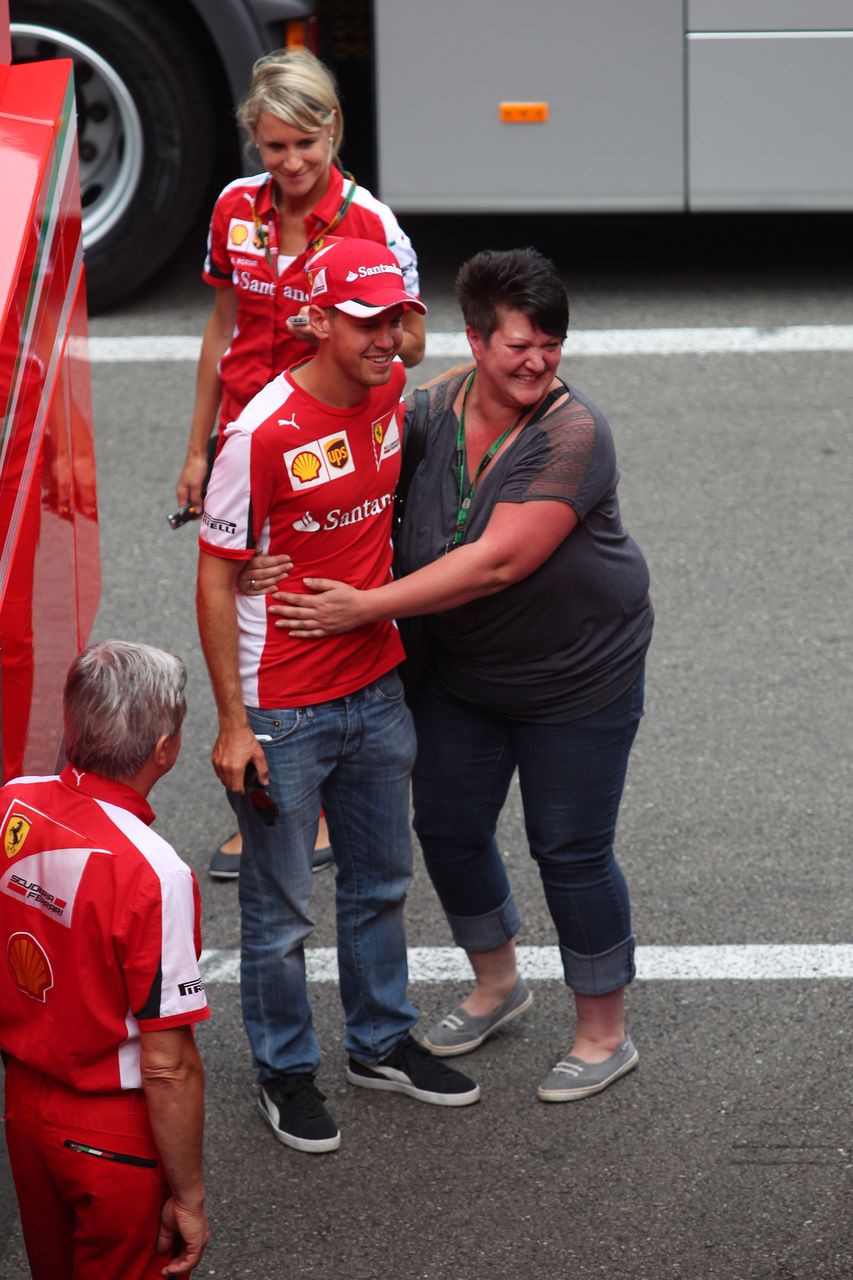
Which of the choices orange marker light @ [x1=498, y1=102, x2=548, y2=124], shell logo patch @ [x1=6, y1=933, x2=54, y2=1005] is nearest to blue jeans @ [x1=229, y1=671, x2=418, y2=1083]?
shell logo patch @ [x1=6, y1=933, x2=54, y2=1005]

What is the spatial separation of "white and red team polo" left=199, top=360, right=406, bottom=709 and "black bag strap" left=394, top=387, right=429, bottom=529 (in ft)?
0.27

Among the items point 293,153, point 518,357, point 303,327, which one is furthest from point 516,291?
point 293,153

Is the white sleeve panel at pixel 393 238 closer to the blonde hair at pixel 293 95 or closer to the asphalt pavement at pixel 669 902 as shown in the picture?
the blonde hair at pixel 293 95

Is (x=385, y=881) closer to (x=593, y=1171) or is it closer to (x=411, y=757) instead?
(x=411, y=757)

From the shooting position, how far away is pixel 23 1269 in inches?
127

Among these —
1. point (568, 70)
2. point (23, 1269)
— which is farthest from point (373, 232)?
point (568, 70)

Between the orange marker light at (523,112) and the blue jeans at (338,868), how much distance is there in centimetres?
449

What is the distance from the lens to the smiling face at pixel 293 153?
415 centimetres

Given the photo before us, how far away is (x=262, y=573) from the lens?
10.9 feet

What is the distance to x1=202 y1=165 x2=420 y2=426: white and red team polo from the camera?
14.1ft

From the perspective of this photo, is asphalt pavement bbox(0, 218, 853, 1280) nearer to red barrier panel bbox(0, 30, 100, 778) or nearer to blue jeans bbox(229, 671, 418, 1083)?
blue jeans bbox(229, 671, 418, 1083)

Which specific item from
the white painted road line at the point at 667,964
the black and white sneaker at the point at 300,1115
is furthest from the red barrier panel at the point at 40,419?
the white painted road line at the point at 667,964

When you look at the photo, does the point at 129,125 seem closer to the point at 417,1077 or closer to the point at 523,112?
the point at 523,112

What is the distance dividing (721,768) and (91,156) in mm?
4340
